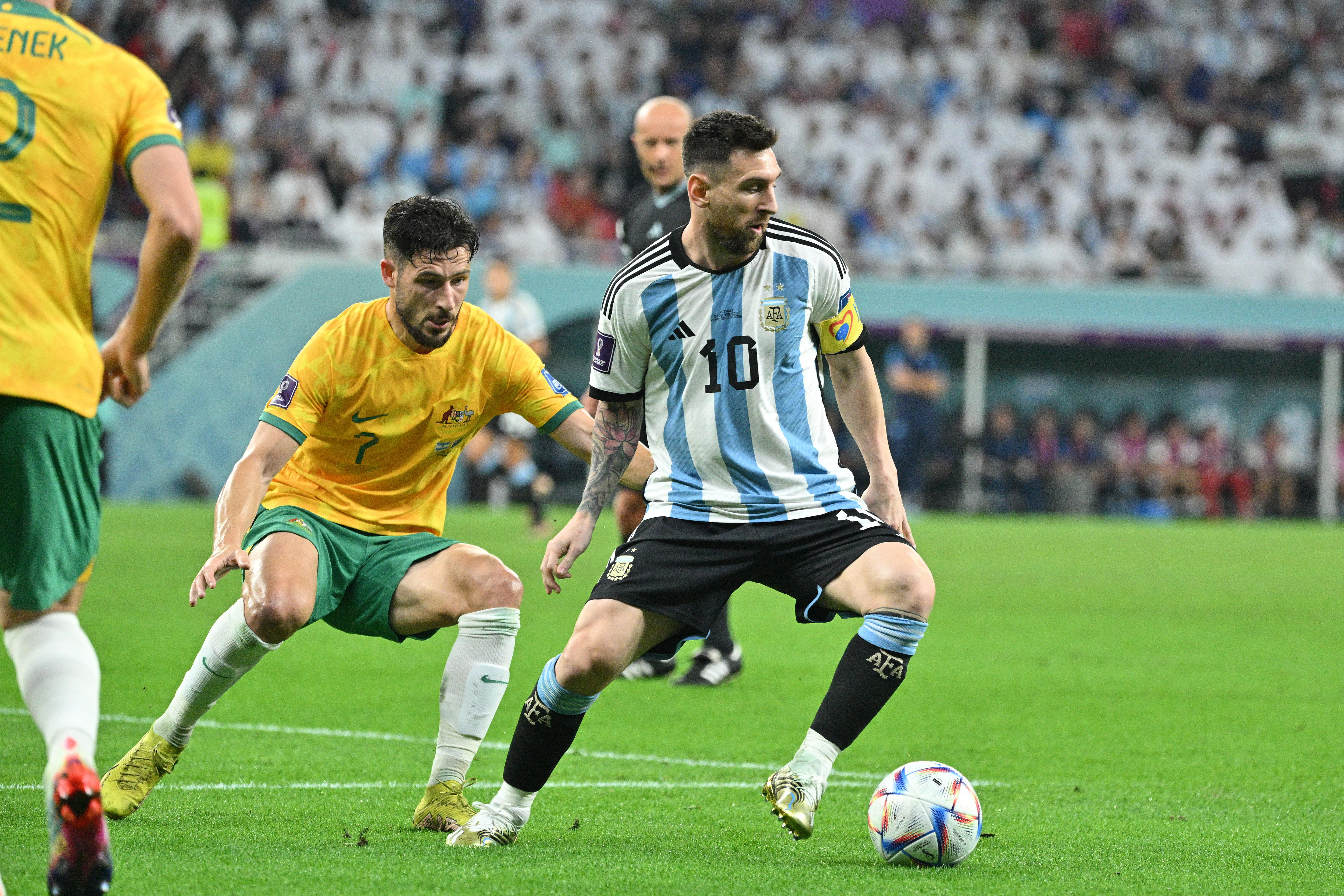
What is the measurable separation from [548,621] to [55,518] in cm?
682

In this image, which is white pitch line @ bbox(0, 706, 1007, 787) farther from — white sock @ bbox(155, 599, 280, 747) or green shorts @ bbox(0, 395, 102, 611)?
green shorts @ bbox(0, 395, 102, 611)

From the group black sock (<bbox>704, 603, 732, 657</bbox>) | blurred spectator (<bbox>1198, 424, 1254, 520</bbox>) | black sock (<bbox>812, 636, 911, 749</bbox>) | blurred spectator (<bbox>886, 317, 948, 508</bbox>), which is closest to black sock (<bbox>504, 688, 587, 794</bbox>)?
black sock (<bbox>812, 636, 911, 749</bbox>)

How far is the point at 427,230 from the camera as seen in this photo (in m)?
4.73

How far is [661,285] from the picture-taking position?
4.67m

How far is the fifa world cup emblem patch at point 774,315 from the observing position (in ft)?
15.3

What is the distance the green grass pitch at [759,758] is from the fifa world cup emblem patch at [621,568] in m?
0.75

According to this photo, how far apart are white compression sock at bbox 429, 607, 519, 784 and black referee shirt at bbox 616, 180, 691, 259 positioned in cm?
309

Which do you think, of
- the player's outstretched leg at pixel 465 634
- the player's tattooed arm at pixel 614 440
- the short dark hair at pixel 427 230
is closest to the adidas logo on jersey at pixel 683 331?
the player's tattooed arm at pixel 614 440

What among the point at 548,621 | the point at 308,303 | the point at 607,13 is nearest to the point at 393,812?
the point at 548,621

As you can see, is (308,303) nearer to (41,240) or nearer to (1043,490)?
(1043,490)

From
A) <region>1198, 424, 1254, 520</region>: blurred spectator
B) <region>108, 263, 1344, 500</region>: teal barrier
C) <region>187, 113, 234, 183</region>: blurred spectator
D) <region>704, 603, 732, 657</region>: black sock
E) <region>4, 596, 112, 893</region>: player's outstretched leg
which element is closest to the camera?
<region>4, 596, 112, 893</region>: player's outstretched leg

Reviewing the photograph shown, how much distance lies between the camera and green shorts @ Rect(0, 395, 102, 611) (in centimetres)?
334

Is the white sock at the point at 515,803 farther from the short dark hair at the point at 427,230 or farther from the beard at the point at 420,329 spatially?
the short dark hair at the point at 427,230

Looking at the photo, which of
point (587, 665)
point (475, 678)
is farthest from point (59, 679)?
point (475, 678)
